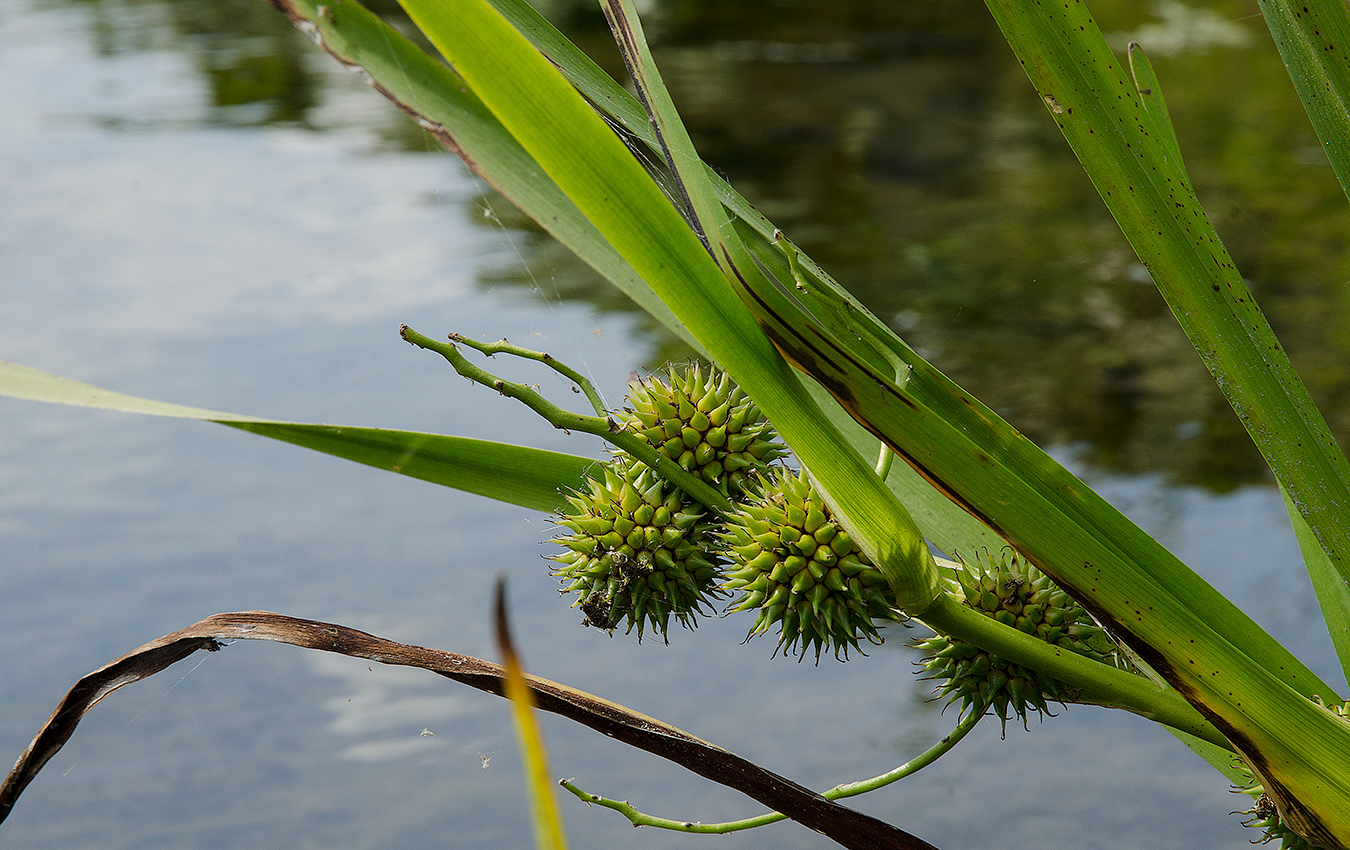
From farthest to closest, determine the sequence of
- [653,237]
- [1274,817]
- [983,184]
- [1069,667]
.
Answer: [983,184], [1274,817], [1069,667], [653,237]

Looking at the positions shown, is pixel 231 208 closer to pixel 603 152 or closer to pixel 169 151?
pixel 169 151

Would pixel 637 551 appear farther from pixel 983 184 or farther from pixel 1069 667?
pixel 983 184

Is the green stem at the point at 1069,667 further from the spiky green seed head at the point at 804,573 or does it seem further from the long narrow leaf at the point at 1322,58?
the long narrow leaf at the point at 1322,58

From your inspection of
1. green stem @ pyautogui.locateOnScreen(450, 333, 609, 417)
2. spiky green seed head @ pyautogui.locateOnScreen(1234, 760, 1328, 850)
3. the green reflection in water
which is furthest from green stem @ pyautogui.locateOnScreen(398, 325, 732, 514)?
the green reflection in water

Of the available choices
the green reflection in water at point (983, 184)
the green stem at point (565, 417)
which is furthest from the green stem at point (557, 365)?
the green reflection in water at point (983, 184)

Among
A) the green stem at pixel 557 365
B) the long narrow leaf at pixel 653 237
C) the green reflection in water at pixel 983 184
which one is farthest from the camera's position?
the green reflection in water at pixel 983 184

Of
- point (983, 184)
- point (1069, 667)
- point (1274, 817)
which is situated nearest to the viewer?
point (1069, 667)

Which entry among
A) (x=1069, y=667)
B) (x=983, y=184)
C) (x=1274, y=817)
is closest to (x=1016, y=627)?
(x=1069, y=667)
